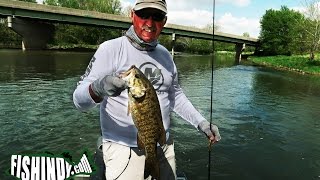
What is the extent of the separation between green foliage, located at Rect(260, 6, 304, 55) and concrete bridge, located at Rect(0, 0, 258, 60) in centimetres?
939

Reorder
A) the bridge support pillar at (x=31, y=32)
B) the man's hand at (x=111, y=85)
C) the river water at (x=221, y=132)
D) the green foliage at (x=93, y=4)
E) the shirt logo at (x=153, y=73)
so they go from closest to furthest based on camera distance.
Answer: the man's hand at (x=111, y=85) < the shirt logo at (x=153, y=73) < the river water at (x=221, y=132) < the bridge support pillar at (x=31, y=32) < the green foliage at (x=93, y=4)

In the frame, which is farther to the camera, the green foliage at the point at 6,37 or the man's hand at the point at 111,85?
the green foliage at the point at 6,37

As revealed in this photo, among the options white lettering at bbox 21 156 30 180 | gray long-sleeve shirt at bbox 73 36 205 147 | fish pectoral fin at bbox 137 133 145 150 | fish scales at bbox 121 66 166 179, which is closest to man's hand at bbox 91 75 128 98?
fish scales at bbox 121 66 166 179

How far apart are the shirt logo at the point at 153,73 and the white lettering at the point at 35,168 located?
1.79m

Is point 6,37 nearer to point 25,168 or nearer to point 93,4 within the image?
point 93,4

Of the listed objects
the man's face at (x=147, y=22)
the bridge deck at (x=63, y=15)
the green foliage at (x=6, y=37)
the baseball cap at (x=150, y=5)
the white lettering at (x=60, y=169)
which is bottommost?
the white lettering at (x=60, y=169)

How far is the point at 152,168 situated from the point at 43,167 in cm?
150

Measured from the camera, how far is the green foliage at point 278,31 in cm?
8494

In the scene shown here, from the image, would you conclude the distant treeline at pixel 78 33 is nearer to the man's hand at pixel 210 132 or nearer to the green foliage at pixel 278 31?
the green foliage at pixel 278 31

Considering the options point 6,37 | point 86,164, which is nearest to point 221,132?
point 86,164

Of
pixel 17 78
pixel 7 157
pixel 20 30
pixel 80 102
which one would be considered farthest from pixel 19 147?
pixel 20 30

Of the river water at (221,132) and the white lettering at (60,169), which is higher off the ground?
the white lettering at (60,169)

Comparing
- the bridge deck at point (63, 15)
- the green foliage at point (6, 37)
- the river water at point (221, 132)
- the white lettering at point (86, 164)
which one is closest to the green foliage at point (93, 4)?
the green foliage at point (6, 37)

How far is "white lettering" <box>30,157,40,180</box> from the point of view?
4211 mm
